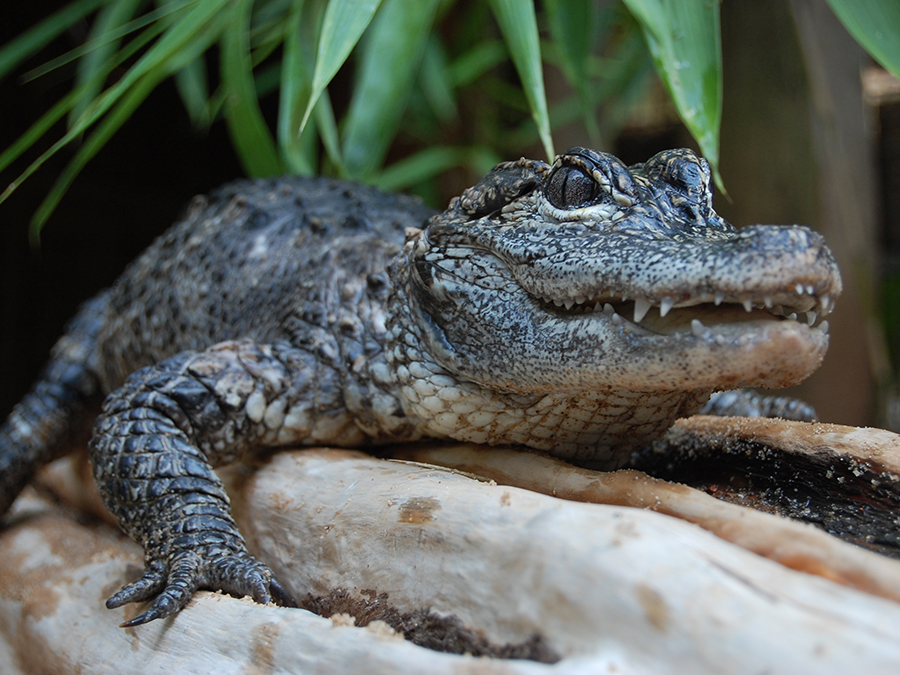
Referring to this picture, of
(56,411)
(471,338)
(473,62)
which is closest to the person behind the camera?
(471,338)

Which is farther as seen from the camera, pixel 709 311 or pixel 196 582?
pixel 196 582

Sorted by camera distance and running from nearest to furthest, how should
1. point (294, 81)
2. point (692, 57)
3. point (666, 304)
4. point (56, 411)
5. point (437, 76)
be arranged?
point (666, 304), point (692, 57), point (294, 81), point (56, 411), point (437, 76)

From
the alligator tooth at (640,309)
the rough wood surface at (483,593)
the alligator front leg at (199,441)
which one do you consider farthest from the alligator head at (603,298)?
the alligator front leg at (199,441)

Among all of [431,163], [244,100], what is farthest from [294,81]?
[431,163]

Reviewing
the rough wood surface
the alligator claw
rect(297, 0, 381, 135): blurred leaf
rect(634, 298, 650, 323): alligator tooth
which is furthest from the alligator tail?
rect(634, 298, 650, 323): alligator tooth

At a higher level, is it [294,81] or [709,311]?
[294,81]

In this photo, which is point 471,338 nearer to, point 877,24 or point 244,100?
point 877,24

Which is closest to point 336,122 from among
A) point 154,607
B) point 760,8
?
point 760,8
